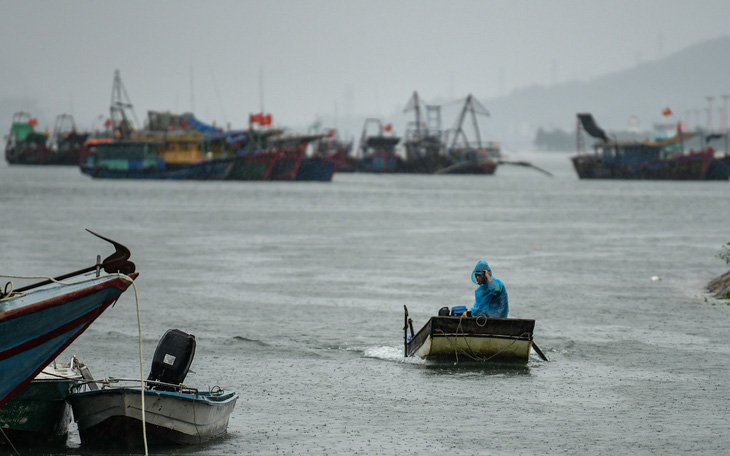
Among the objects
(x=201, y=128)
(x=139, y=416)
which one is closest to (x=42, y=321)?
(x=139, y=416)

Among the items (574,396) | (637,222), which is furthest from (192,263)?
(637,222)

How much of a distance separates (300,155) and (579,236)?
7343 cm

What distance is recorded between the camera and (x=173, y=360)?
599 inches

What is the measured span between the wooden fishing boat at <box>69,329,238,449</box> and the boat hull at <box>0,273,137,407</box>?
41.9 inches

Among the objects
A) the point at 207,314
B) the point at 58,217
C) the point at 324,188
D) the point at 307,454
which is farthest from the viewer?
the point at 324,188

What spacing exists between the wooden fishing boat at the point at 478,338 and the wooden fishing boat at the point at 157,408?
5.86 metres

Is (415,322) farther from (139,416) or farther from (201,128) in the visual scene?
(201,128)

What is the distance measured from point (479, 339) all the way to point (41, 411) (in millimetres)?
8468

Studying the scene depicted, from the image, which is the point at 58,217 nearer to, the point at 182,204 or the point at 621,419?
the point at 182,204

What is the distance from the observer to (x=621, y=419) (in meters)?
17.3

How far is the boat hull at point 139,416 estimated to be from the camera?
563 inches

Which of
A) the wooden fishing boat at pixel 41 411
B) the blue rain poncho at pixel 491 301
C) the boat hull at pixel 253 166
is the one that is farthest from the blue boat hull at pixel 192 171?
the wooden fishing boat at pixel 41 411

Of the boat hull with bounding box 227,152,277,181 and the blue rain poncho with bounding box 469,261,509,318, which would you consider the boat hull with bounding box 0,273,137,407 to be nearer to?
the blue rain poncho with bounding box 469,261,509,318

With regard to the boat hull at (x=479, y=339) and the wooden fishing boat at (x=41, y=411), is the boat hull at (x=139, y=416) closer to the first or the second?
the wooden fishing boat at (x=41, y=411)
